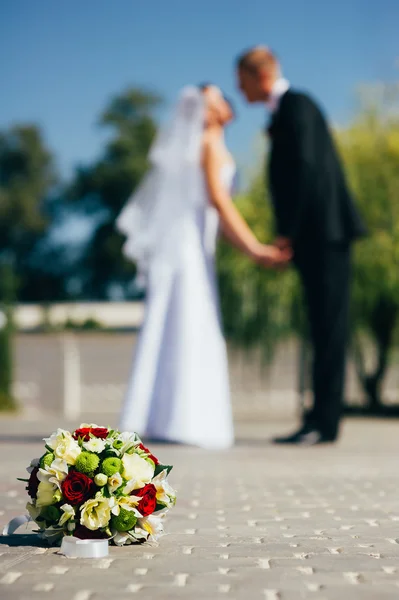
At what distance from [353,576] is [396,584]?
0.52 feet

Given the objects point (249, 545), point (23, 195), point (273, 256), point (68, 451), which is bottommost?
point (249, 545)

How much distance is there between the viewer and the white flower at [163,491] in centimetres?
380

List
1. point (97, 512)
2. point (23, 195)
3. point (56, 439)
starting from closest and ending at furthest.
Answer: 1. point (97, 512)
2. point (56, 439)
3. point (23, 195)

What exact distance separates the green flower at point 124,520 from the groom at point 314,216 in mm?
4601

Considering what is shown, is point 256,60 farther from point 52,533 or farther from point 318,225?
point 52,533

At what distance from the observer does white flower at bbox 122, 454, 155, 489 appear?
3.69m

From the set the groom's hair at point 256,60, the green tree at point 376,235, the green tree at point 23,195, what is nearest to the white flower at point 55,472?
the groom's hair at point 256,60

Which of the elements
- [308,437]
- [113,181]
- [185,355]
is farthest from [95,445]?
[113,181]

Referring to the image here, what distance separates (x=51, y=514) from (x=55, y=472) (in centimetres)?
14

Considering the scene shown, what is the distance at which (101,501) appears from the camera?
11.8 ft

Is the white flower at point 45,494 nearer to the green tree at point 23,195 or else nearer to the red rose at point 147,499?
the red rose at point 147,499

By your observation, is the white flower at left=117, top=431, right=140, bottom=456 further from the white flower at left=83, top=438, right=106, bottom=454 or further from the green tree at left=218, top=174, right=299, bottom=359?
the green tree at left=218, top=174, right=299, bottom=359

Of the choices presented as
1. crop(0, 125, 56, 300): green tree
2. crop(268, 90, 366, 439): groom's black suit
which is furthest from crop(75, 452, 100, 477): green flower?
crop(0, 125, 56, 300): green tree

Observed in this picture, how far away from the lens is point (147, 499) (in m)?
3.71
